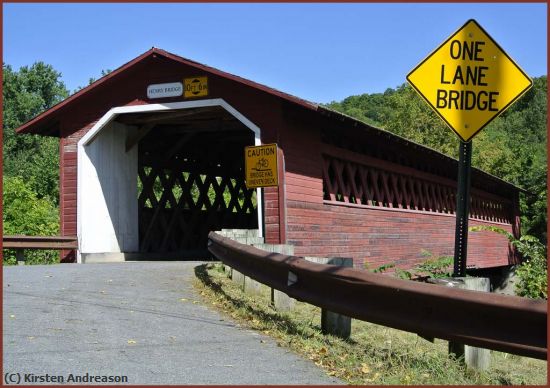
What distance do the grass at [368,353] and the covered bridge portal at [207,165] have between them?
633 cm

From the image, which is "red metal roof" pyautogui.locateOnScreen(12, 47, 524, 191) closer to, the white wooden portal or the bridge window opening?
the white wooden portal

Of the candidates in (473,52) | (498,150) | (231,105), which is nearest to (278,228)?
(231,105)

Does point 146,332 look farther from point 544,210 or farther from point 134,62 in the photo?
point 544,210

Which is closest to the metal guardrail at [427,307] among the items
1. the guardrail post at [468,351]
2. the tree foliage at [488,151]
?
the guardrail post at [468,351]

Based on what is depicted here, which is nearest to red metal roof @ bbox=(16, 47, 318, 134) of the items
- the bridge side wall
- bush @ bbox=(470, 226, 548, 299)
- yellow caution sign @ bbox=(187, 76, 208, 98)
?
yellow caution sign @ bbox=(187, 76, 208, 98)

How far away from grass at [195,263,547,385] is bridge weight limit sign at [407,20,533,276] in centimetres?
95

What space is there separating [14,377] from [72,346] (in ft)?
2.85

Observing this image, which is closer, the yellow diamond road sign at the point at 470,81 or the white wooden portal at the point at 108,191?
the yellow diamond road sign at the point at 470,81

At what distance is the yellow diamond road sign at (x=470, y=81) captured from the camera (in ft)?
18.6

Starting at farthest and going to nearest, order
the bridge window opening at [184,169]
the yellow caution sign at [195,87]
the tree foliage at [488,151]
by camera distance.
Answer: the tree foliage at [488,151] → the bridge window opening at [184,169] → the yellow caution sign at [195,87]

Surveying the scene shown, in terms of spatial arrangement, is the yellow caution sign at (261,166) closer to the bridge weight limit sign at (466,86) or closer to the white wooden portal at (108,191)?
the white wooden portal at (108,191)

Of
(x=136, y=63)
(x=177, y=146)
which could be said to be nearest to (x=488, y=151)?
(x=177, y=146)

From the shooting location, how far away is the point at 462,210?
18.9 feet

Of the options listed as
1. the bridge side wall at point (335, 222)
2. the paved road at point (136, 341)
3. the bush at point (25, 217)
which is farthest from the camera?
the bush at point (25, 217)
